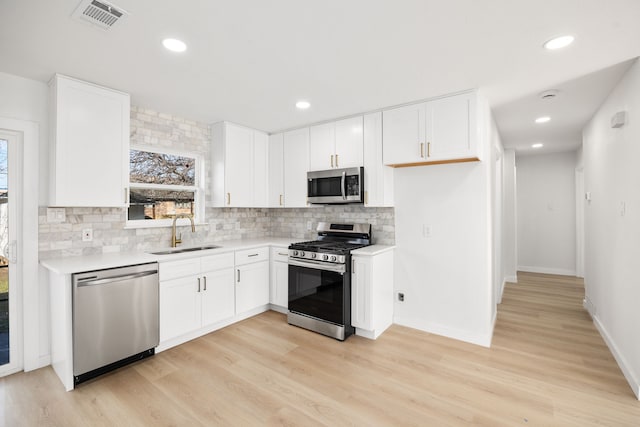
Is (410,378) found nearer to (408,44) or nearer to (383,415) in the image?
(383,415)

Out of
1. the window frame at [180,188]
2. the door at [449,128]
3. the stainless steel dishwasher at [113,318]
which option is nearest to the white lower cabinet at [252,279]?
the window frame at [180,188]

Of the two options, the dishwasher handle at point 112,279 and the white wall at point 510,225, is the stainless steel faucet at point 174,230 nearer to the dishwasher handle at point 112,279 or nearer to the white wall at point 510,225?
the dishwasher handle at point 112,279

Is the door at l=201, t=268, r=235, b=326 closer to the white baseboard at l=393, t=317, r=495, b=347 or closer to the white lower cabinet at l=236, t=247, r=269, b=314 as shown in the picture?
the white lower cabinet at l=236, t=247, r=269, b=314

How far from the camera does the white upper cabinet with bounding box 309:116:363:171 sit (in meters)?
3.60

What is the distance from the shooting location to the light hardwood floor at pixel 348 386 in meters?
2.02

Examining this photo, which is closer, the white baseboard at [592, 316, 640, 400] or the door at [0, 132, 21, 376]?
the white baseboard at [592, 316, 640, 400]

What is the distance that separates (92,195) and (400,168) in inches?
121

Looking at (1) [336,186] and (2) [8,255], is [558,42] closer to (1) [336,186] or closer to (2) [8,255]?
(1) [336,186]

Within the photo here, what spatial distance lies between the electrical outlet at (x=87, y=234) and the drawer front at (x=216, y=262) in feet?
3.37

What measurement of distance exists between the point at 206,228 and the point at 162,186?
74cm

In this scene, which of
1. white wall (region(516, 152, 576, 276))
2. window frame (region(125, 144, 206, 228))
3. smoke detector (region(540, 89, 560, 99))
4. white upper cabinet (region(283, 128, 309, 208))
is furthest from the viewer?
white wall (region(516, 152, 576, 276))

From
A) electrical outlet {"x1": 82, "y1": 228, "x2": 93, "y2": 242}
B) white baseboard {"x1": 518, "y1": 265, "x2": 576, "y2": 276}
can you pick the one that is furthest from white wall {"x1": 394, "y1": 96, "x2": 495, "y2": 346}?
white baseboard {"x1": 518, "y1": 265, "x2": 576, "y2": 276}

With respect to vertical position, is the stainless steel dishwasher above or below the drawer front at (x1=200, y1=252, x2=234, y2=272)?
below

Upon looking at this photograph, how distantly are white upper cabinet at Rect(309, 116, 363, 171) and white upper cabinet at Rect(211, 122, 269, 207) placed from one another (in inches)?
31.7
